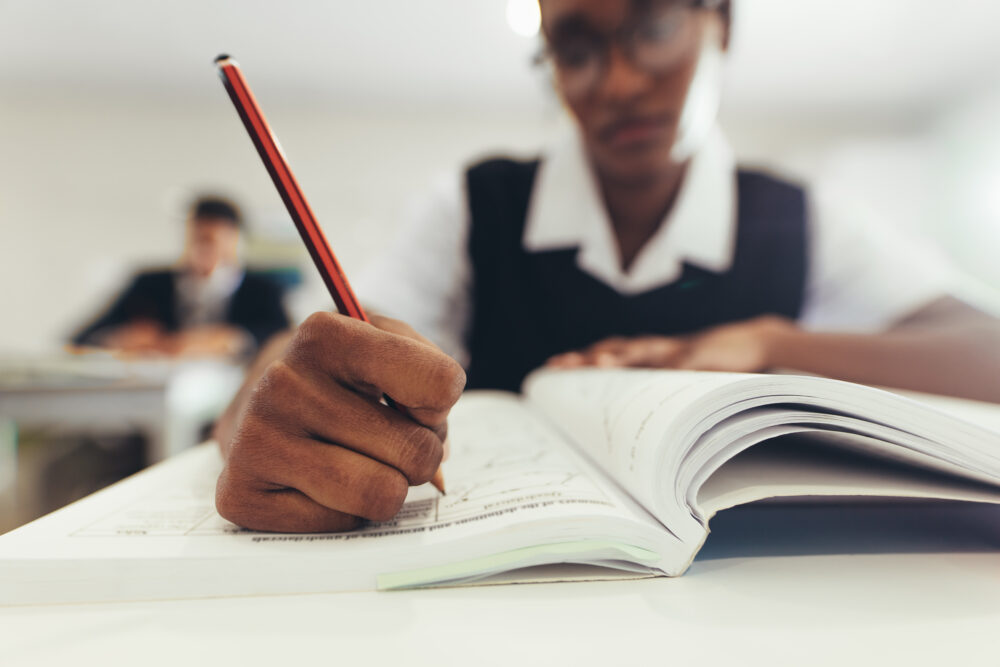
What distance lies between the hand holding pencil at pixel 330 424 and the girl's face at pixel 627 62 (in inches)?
20.5

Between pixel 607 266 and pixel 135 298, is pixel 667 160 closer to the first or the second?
pixel 607 266

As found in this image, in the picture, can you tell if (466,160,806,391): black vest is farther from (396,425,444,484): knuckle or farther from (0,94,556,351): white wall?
(0,94,556,351): white wall

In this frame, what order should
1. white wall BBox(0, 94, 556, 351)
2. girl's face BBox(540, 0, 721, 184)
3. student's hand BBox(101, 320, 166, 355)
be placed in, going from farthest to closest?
Answer: white wall BBox(0, 94, 556, 351)
student's hand BBox(101, 320, 166, 355)
girl's face BBox(540, 0, 721, 184)

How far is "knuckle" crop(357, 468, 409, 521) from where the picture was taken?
0.75 ft

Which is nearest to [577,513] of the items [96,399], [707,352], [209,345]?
[707,352]

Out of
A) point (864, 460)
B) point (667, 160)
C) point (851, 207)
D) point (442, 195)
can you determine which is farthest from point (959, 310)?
point (442, 195)

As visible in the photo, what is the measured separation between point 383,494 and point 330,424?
36 millimetres

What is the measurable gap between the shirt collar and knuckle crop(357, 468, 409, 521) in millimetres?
594

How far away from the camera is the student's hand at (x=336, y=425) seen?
0.73ft

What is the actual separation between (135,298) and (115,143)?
5.84 ft

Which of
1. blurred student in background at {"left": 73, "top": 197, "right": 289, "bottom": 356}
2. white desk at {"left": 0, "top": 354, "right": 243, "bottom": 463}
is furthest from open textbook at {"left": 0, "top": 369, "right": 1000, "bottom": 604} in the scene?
blurred student in background at {"left": 73, "top": 197, "right": 289, "bottom": 356}

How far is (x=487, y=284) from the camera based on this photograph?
2.75 ft

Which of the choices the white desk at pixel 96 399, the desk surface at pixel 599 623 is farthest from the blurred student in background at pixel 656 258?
the white desk at pixel 96 399

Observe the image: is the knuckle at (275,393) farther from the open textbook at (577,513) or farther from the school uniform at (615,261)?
the school uniform at (615,261)
